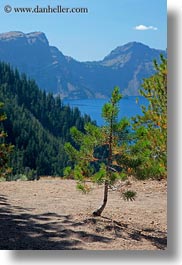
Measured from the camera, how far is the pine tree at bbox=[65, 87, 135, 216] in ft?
10.2

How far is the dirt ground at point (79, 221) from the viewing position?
2.99 meters

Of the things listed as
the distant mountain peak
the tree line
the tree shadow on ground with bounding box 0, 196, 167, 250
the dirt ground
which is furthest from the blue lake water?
the tree line

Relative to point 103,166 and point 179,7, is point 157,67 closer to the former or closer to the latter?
point 179,7

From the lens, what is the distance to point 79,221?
325 centimetres

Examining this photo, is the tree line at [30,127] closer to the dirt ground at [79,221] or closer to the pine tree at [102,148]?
the dirt ground at [79,221]

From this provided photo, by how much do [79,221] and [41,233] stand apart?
33 centimetres

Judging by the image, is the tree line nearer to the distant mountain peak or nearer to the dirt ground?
the dirt ground

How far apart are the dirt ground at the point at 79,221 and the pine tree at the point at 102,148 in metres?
0.29

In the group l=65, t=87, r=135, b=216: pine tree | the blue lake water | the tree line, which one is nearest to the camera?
l=65, t=87, r=135, b=216: pine tree

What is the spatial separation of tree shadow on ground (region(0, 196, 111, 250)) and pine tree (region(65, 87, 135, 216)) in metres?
0.33

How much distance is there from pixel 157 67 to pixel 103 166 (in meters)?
1.44

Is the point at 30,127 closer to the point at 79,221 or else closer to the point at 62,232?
the point at 79,221

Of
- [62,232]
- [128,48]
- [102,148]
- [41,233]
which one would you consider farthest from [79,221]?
[128,48]

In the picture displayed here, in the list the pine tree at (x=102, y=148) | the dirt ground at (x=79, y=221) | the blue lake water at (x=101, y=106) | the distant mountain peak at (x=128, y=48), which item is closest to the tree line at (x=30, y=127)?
the blue lake water at (x=101, y=106)
